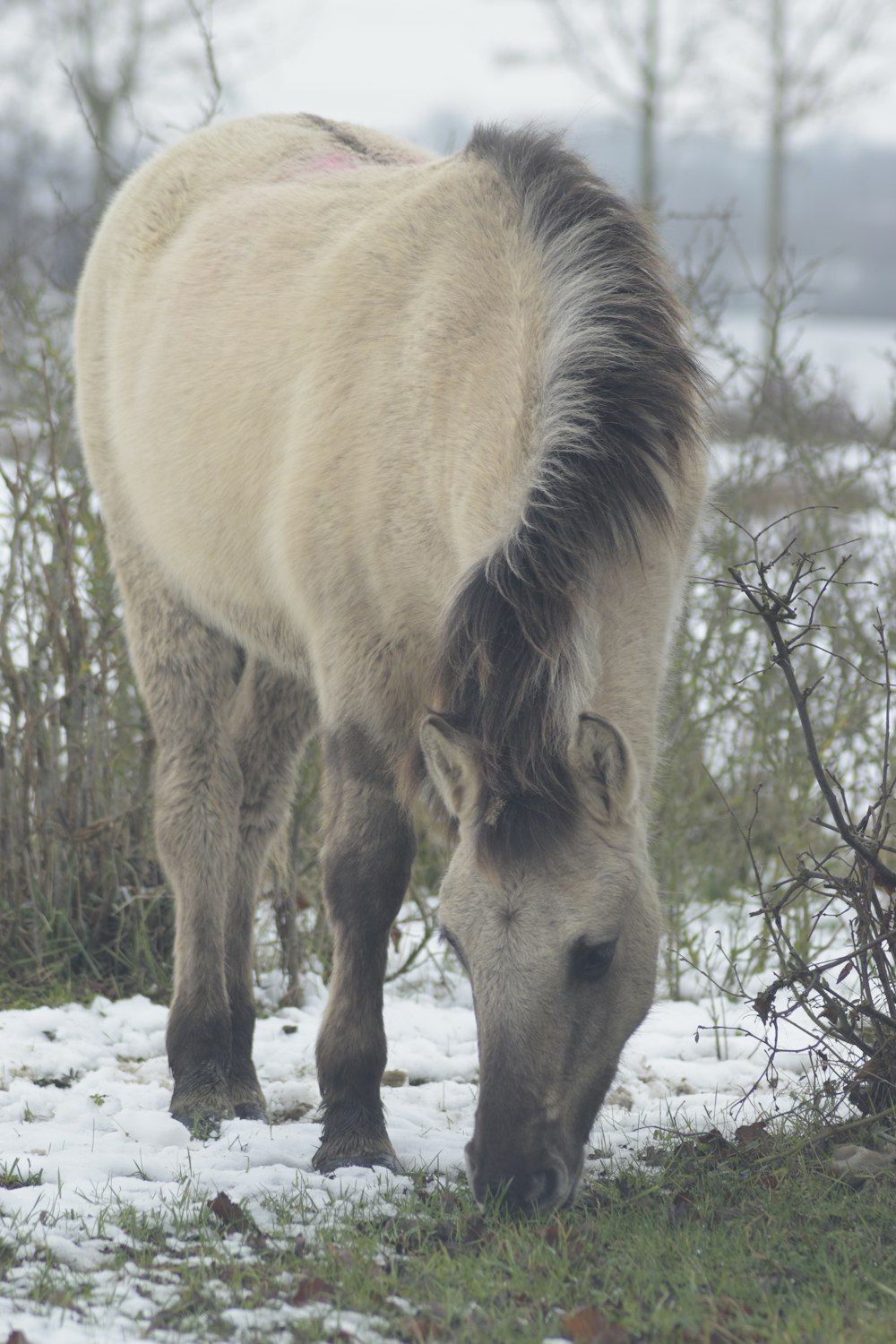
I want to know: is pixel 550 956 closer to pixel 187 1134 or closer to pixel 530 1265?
pixel 530 1265

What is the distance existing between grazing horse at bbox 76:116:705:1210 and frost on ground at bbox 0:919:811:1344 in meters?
0.24

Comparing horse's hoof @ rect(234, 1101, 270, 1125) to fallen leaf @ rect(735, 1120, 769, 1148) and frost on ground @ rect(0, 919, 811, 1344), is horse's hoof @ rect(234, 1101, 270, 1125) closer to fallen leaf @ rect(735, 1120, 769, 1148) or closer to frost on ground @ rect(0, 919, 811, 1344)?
frost on ground @ rect(0, 919, 811, 1344)

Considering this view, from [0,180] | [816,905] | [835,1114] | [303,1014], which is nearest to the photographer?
[835,1114]

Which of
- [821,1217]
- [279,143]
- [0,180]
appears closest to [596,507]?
[821,1217]

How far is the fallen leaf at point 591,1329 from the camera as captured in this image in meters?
2.39

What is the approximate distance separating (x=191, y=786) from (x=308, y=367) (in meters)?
1.53

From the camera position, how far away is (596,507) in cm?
321

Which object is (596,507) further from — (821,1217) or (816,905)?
(816,905)

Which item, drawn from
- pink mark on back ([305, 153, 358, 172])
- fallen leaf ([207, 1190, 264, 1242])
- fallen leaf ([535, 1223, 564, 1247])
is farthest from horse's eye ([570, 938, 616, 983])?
pink mark on back ([305, 153, 358, 172])

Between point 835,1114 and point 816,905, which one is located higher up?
point 816,905

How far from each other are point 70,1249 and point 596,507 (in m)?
1.94

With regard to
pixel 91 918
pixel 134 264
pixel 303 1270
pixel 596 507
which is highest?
pixel 134 264

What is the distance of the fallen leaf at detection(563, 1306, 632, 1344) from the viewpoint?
2.39 meters

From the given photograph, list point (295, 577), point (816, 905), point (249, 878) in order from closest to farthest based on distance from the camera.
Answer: point (295, 577), point (249, 878), point (816, 905)
